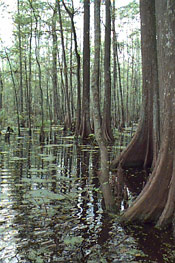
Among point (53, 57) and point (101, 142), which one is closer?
point (101, 142)

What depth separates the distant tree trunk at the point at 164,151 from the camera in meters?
3.38

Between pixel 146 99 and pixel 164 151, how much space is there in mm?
2953

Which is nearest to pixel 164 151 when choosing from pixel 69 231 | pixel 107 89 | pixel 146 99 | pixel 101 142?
pixel 101 142

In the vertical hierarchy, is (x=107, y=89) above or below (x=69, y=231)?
above

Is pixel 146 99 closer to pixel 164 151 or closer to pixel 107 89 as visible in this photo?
pixel 164 151

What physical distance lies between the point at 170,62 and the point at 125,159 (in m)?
3.29

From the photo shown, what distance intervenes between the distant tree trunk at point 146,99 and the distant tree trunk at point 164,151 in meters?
2.49

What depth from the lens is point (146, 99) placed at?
632 cm

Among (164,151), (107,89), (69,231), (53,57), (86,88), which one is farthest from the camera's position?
(53,57)

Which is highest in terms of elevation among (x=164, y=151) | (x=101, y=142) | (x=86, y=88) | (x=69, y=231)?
(x=86, y=88)

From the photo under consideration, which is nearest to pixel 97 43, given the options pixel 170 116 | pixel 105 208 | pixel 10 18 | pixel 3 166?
pixel 170 116

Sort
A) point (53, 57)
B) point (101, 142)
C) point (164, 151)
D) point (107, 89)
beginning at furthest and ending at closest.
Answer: point (53, 57), point (107, 89), point (101, 142), point (164, 151)

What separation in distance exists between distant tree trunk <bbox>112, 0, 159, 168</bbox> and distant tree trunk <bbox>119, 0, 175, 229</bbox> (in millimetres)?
2494

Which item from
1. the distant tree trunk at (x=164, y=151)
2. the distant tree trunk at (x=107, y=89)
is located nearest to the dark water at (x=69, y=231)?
the distant tree trunk at (x=164, y=151)
